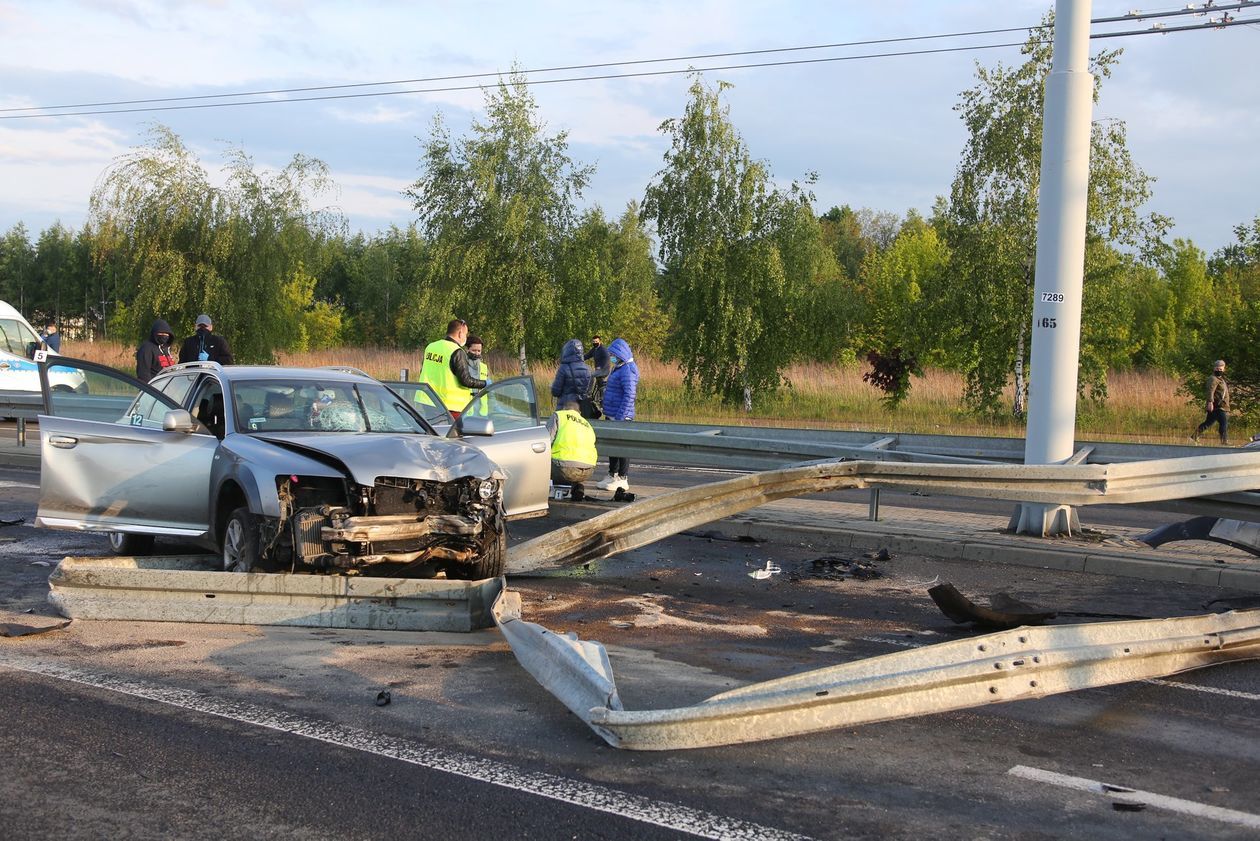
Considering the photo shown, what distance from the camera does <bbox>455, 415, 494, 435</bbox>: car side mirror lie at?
9.32 m

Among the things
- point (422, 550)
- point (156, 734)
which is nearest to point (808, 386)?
point (422, 550)

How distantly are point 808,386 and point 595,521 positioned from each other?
29541 mm

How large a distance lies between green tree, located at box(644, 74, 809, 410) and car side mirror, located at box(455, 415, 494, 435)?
23622 mm

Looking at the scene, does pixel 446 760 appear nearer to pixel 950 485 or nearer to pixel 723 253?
pixel 950 485

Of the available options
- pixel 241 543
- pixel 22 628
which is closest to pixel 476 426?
pixel 241 543

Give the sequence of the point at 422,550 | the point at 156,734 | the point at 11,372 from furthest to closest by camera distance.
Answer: the point at 11,372
the point at 422,550
the point at 156,734

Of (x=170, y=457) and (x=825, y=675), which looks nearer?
(x=825, y=675)

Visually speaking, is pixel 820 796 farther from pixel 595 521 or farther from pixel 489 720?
pixel 595 521

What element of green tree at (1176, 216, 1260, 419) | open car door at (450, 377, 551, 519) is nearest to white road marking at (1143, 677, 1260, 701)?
open car door at (450, 377, 551, 519)

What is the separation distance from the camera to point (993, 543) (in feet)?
33.2

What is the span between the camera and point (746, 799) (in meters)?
4.40

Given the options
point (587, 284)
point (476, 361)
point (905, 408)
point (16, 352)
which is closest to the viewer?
point (476, 361)

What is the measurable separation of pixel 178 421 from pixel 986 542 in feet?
22.0

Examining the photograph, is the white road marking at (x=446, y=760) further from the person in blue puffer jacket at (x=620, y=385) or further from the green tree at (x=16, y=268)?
the green tree at (x=16, y=268)
